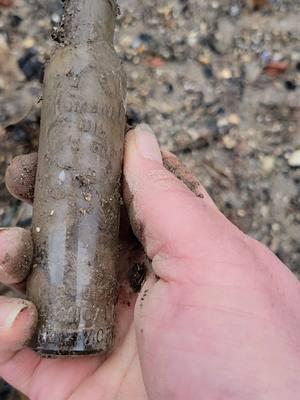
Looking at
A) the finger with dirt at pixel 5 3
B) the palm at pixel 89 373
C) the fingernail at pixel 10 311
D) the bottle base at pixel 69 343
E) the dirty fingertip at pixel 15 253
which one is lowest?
the palm at pixel 89 373

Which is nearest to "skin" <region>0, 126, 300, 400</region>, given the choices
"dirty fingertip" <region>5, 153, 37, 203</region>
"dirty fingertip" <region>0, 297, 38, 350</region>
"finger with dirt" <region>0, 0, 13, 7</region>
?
"dirty fingertip" <region>0, 297, 38, 350</region>

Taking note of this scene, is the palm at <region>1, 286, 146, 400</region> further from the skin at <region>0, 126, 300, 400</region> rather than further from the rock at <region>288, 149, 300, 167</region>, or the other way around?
the rock at <region>288, 149, 300, 167</region>

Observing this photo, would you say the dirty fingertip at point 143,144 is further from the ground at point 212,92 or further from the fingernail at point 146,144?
the ground at point 212,92

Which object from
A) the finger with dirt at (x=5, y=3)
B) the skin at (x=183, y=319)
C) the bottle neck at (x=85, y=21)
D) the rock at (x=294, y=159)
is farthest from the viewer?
the finger with dirt at (x=5, y=3)

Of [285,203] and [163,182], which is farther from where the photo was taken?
[285,203]

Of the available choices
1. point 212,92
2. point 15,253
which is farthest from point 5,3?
point 15,253

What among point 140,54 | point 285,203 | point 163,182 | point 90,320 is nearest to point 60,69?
point 163,182

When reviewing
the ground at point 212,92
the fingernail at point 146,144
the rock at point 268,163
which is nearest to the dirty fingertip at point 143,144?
the fingernail at point 146,144

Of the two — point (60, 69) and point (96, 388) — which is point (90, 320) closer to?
point (96, 388)
